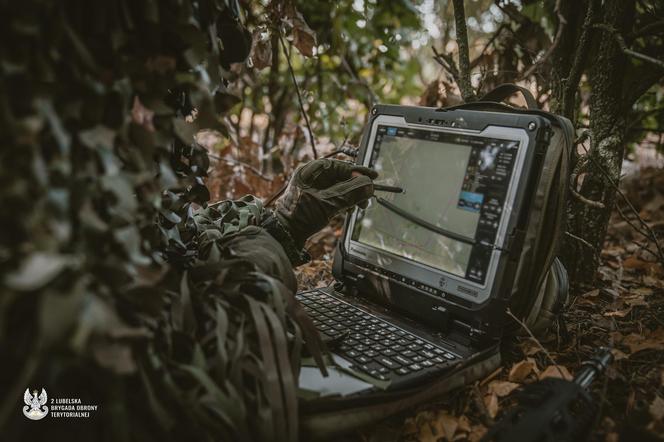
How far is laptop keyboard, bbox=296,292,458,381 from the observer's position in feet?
3.40

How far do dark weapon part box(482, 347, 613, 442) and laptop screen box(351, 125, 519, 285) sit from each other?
0.31 metres

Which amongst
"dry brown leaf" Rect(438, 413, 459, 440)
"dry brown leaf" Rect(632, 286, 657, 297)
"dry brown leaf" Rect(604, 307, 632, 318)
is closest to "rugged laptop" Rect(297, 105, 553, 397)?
"dry brown leaf" Rect(438, 413, 459, 440)

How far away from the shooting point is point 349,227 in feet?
4.97

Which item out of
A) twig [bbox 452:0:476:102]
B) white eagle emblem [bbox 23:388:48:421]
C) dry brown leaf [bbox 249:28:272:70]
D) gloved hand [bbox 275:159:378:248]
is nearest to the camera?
white eagle emblem [bbox 23:388:48:421]

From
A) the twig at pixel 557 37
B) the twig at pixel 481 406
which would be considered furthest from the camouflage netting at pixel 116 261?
the twig at pixel 557 37

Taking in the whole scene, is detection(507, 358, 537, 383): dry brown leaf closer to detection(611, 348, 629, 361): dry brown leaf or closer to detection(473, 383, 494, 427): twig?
detection(473, 383, 494, 427): twig

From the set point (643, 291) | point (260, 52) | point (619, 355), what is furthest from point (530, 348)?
point (260, 52)

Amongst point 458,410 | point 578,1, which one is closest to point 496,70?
point 578,1

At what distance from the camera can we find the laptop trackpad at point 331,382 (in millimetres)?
937

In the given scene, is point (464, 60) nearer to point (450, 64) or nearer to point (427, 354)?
point (450, 64)

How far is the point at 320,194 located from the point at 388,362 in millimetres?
520

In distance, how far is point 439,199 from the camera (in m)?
1.29

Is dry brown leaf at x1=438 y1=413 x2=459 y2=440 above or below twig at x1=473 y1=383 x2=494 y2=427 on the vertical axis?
below

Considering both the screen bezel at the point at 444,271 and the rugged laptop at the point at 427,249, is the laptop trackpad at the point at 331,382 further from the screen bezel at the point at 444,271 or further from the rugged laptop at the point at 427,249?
the screen bezel at the point at 444,271
